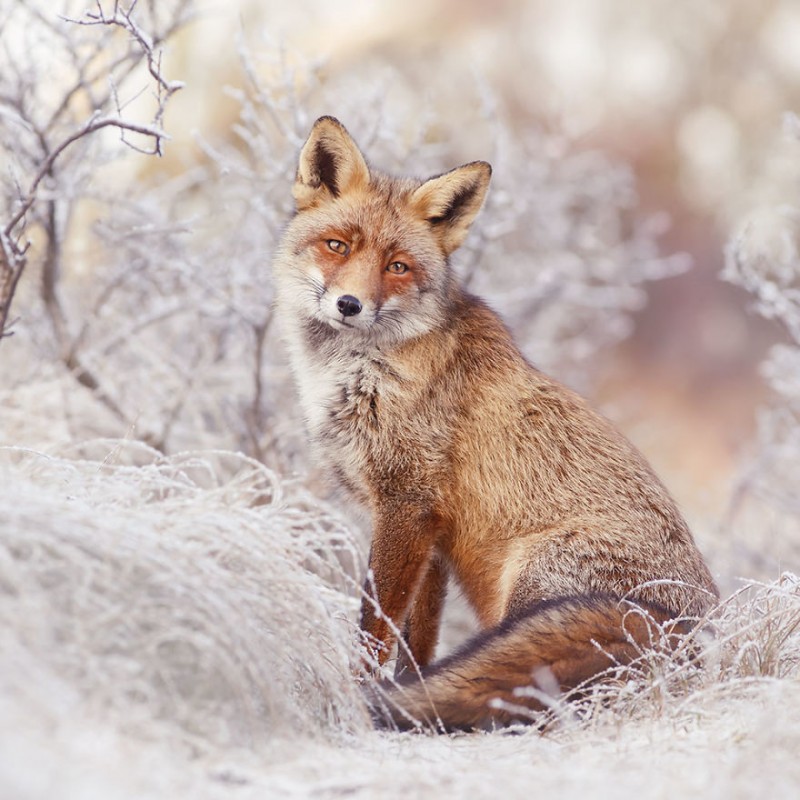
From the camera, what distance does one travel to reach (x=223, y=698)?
101 inches

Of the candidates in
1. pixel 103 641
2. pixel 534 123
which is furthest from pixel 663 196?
pixel 103 641

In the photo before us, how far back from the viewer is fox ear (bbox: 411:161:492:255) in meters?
4.08

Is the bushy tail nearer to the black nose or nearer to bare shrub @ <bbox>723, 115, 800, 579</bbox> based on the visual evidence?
the black nose

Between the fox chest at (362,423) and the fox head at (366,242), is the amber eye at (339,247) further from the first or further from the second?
the fox chest at (362,423)

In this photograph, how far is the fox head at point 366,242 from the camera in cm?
387

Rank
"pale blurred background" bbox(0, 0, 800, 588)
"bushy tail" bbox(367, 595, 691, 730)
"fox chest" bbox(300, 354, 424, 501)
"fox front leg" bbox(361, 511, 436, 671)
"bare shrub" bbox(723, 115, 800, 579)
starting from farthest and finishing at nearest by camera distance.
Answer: "pale blurred background" bbox(0, 0, 800, 588)
"bare shrub" bbox(723, 115, 800, 579)
"fox chest" bbox(300, 354, 424, 501)
"fox front leg" bbox(361, 511, 436, 671)
"bushy tail" bbox(367, 595, 691, 730)

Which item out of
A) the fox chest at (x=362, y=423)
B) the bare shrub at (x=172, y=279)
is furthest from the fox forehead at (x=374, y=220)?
the bare shrub at (x=172, y=279)

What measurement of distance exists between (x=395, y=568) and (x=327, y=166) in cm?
174

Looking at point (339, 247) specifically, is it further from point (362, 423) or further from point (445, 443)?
point (445, 443)

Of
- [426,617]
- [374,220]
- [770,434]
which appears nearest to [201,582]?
[426,617]

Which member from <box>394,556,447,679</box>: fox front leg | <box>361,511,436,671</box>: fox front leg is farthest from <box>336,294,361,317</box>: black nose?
<box>394,556,447,679</box>: fox front leg

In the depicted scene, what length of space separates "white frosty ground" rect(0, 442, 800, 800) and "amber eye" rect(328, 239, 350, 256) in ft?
3.86

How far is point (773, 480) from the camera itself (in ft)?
26.6

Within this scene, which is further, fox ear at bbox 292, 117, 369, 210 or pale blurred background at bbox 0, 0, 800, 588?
pale blurred background at bbox 0, 0, 800, 588
